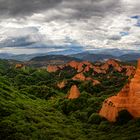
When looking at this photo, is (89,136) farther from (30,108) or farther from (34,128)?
(30,108)

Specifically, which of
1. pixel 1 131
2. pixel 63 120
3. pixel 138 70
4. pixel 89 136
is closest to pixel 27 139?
pixel 1 131

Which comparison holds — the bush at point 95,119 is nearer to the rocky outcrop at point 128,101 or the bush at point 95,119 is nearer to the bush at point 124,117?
the rocky outcrop at point 128,101

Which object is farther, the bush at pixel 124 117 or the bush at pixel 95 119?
the bush at pixel 95 119

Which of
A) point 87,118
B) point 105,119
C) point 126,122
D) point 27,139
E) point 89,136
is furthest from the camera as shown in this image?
point 87,118

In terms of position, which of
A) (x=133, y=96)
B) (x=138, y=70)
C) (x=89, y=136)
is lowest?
(x=89, y=136)

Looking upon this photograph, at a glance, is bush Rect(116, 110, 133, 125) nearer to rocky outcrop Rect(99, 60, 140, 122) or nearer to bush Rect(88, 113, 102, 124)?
rocky outcrop Rect(99, 60, 140, 122)

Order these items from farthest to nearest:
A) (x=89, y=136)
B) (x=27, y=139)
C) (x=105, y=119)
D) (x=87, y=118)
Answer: (x=87, y=118) < (x=105, y=119) < (x=89, y=136) < (x=27, y=139)

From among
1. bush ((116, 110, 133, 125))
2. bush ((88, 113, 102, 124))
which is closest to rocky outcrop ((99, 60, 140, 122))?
bush ((116, 110, 133, 125))

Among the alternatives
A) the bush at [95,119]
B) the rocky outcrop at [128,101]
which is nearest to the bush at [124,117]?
the rocky outcrop at [128,101]

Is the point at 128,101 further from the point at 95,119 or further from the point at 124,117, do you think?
the point at 95,119
